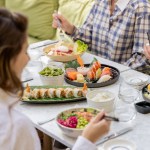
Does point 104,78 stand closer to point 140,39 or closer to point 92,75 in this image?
point 92,75


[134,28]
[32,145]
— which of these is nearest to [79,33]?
[134,28]

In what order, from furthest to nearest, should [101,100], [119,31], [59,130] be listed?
[119,31] < [101,100] < [59,130]

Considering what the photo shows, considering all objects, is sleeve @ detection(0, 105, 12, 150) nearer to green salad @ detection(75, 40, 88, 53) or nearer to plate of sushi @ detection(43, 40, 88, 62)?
plate of sushi @ detection(43, 40, 88, 62)

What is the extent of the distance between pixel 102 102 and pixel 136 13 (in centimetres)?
95

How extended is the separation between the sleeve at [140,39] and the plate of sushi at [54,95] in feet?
2.13

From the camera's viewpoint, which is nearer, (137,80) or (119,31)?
(137,80)

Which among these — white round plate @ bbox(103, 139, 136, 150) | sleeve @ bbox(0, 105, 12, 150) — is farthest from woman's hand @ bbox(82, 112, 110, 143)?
sleeve @ bbox(0, 105, 12, 150)

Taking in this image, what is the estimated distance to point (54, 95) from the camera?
190cm

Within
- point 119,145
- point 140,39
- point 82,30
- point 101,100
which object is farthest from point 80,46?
point 119,145

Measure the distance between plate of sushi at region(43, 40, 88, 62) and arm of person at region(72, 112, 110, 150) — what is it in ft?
3.43

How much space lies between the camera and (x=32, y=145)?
126 cm

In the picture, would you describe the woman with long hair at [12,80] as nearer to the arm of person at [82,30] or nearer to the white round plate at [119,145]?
the white round plate at [119,145]

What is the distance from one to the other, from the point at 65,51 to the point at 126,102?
73 centimetres

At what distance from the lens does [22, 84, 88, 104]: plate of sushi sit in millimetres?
1859
